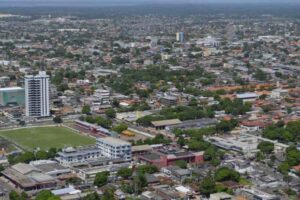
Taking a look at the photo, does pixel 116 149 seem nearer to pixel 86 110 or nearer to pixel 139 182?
pixel 139 182

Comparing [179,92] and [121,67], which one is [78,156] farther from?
[121,67]

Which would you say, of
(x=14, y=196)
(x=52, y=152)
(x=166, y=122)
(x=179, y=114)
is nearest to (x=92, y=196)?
(x=14, y=196)

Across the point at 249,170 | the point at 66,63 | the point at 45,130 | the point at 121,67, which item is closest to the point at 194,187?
the point at 249,170

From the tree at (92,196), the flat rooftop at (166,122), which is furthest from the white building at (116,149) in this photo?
the flat rooftop at (166,122)

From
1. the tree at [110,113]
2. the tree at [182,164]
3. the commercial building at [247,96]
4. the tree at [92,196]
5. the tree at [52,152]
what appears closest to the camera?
the tree at [92,196]

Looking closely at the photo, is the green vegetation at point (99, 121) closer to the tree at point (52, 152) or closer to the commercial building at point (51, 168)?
the tree at point (52, 152)

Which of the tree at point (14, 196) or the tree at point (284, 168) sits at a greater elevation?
the tree at point (284, 168)

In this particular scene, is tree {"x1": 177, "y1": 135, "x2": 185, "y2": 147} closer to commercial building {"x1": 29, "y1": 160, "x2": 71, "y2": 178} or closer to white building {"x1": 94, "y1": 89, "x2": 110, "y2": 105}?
commercial building {"x1": 29, "y1": 160, "x2": 71, "y2": 178}
